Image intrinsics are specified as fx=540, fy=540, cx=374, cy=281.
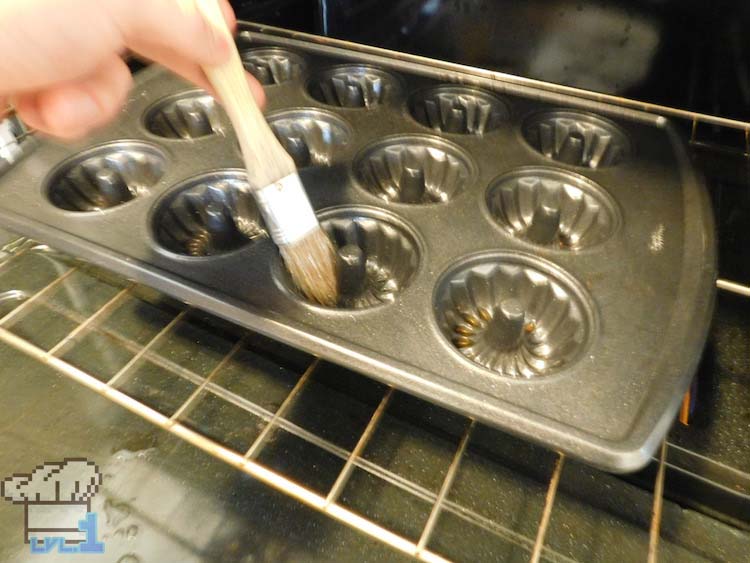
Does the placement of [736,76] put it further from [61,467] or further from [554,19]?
[61,467]

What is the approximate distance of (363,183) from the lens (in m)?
0.79

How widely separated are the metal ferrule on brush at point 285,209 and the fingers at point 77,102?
19 cm

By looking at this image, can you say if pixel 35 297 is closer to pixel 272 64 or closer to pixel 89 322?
pixel 89 322

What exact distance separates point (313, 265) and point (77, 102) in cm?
30

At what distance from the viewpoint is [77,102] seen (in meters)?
0.57

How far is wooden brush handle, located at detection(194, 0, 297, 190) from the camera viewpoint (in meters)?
0.57

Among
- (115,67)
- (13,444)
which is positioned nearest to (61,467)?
(13,444)

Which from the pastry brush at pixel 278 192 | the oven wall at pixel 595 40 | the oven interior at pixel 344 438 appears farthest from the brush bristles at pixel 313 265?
the oven wall at pixel 595 40

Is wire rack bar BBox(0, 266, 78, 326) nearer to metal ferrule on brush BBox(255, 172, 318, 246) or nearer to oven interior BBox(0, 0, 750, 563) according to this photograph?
oven interior BBox(0, 0, 750, 563)

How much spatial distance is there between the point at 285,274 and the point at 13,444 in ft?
1.27

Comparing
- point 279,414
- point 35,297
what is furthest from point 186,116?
point 279,414

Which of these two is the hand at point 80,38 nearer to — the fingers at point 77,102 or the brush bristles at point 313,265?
the fingers at point 77,102

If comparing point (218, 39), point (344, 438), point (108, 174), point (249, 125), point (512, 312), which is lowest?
point (344, 438)

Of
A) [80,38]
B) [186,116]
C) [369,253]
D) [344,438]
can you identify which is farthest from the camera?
[186,116]
